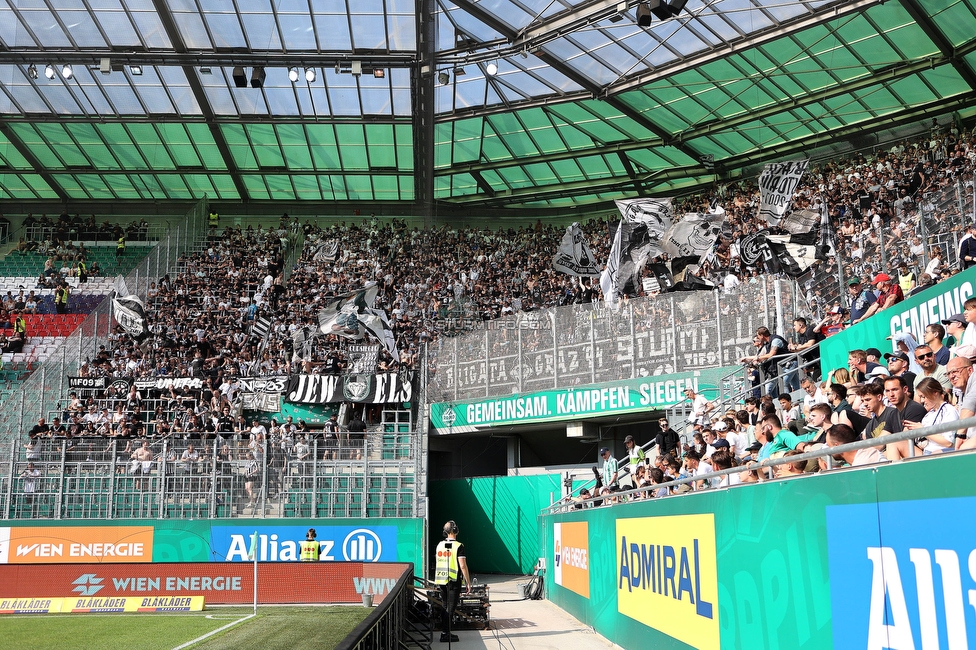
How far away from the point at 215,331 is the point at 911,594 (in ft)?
101

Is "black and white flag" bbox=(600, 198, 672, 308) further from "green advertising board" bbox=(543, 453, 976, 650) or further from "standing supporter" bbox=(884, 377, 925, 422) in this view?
"standing supporter" bbox=(884, 377, 925, 422)

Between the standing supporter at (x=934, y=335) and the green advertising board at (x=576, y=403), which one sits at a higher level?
the green advertising board at (x=576, y=403)

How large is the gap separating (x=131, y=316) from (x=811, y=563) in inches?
1191

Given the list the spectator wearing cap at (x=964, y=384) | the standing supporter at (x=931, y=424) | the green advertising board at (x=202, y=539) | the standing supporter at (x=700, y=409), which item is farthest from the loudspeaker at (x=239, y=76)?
the standing supporter at (x=931, y=424)

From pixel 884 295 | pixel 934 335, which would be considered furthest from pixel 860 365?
pixel 884 295

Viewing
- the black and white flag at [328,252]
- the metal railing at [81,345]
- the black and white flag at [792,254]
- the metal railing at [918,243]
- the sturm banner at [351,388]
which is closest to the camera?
the metal railing at [918,243]

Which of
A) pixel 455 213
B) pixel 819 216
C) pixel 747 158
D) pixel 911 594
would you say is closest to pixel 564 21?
pixel 819 216

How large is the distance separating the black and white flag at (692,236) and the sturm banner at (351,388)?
997 centimetres

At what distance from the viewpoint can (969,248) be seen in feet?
35.6

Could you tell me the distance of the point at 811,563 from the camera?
652 centimetres

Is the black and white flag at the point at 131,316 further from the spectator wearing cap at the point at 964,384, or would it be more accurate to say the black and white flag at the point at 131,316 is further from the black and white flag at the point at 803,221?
the spectator wearing cap at the point at 964,384

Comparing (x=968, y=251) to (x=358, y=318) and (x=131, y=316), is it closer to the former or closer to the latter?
(x=358, y=318)

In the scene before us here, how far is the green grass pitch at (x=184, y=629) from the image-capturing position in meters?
13.4

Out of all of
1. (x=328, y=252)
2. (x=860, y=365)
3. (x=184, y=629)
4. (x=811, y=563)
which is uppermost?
(x=328, y=252)
